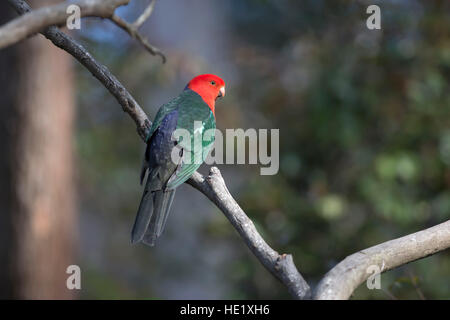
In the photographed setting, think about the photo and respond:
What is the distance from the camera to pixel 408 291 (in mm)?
3723

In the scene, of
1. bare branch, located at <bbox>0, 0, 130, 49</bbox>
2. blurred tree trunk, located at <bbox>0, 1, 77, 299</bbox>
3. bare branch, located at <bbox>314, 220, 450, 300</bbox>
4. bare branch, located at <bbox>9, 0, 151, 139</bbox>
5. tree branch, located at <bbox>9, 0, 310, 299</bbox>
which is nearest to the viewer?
bare branch, located at <bbox>0, 0, 130, 49</bbox>

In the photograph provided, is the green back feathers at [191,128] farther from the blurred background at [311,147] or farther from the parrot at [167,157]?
the blurred background at [311,147]

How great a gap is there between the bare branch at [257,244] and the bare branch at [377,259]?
0.10 meters

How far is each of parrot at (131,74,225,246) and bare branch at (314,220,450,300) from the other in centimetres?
93

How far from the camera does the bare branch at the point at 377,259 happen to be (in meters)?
1.39

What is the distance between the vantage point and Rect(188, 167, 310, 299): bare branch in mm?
1487

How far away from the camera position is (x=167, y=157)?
2336mm

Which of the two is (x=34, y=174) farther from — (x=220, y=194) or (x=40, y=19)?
(x=40, y=19)

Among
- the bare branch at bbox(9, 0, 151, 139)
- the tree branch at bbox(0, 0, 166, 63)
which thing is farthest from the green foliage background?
the tree branch at bbox(0, 0, 166, 63)

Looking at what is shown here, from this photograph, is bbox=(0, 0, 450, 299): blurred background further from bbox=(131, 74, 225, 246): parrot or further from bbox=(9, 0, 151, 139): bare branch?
bbox=(9, 0, 151, 139): bare branch

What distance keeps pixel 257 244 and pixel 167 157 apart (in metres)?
0.84

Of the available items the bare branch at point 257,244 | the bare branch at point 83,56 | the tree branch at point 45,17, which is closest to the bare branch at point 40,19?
the tree branch at point 45,17

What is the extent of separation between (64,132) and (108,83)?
7.74 ft
